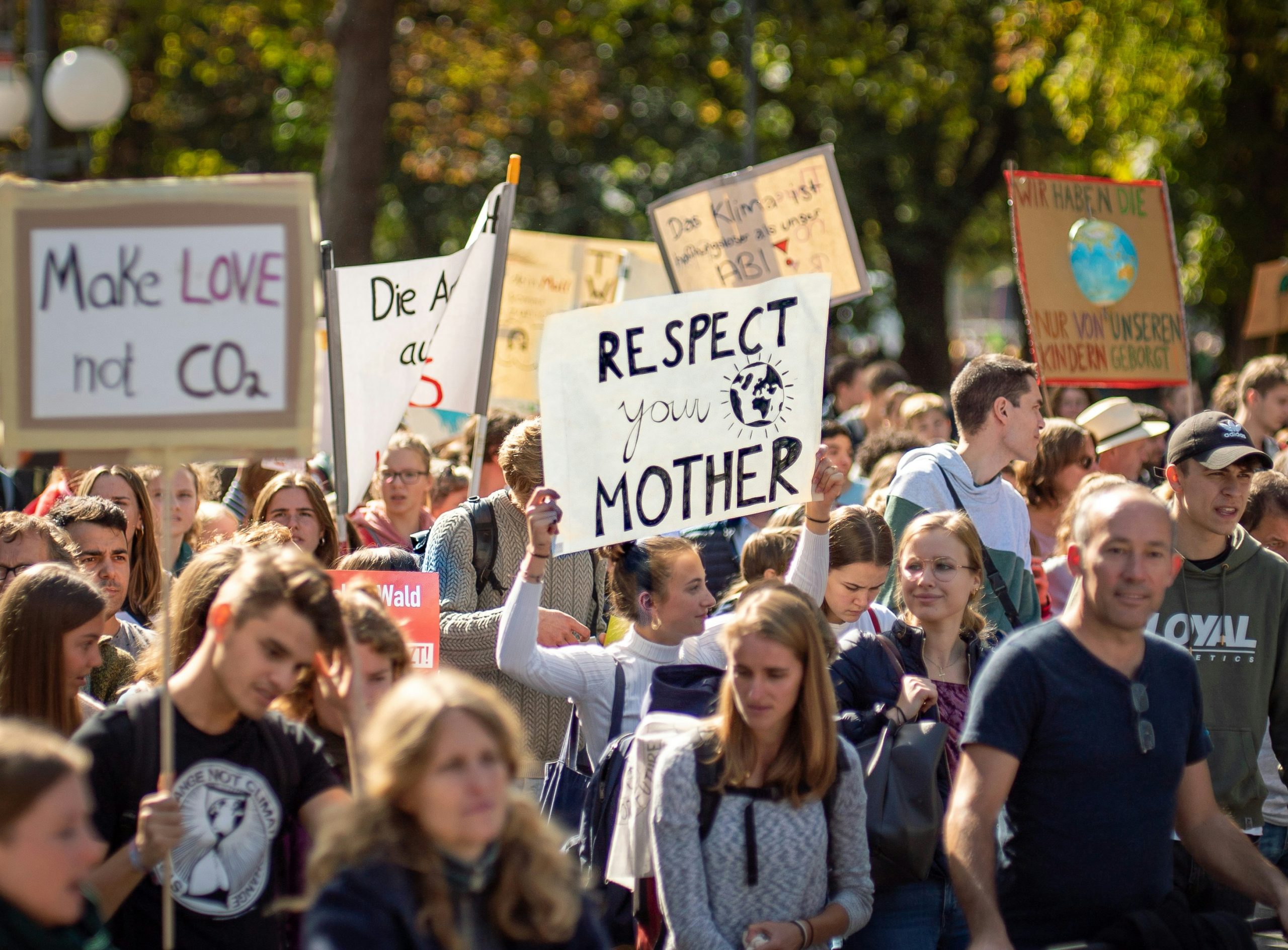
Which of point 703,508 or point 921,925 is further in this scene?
point 703,508

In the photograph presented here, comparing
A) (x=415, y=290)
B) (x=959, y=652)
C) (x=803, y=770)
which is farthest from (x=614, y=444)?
(x=415, y=290)

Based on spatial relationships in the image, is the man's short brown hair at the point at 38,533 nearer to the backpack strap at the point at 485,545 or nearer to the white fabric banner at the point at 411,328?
the backpack strap at the point at 485,545

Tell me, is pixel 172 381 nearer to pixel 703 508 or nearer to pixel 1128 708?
pixel 703 508

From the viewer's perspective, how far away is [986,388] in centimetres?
545

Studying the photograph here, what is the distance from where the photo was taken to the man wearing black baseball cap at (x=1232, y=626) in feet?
14.6

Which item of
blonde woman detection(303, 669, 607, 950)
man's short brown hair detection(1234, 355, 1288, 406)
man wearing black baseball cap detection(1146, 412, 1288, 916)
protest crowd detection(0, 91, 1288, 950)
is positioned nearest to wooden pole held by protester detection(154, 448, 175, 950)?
protest crowd detection(0, 91, 1288, 950)

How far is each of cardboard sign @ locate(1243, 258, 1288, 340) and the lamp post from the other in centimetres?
911

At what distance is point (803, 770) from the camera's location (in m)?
3.36

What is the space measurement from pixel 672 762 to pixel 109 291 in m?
1.60

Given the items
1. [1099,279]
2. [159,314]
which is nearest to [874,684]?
[159,314]

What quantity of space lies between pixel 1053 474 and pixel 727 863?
382 centimetres

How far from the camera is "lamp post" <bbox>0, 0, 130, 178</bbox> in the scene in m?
12.6

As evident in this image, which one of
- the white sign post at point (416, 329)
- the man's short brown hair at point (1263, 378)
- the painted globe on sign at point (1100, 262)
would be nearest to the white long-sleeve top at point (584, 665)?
the white sign post at point (416, 329)

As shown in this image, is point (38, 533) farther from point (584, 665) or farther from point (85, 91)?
point (85, 91)
